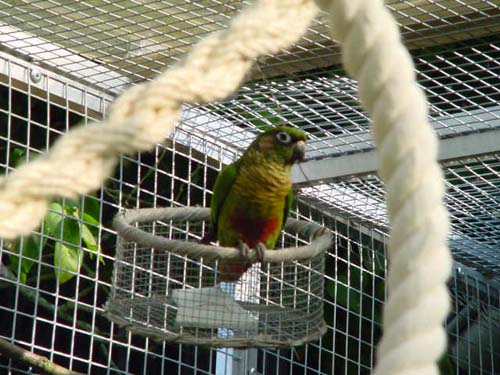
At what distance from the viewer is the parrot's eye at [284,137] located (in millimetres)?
1899

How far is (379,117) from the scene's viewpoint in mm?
368

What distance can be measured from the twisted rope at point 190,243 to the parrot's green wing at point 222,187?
2.4 inches

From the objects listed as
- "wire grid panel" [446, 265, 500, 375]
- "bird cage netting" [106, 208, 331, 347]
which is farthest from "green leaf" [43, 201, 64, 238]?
"wire grid panel" [446, 265, 500, 375]

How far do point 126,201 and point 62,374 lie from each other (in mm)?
477

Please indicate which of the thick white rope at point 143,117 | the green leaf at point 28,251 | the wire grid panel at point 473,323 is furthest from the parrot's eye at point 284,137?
the thick white rope at point 143,117

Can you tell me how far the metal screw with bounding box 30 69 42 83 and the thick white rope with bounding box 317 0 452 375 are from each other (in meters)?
1.43

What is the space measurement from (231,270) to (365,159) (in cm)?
35

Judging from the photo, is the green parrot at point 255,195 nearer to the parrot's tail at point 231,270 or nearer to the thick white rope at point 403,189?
the parrot's tail at point 231,270

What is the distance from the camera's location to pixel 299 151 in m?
1.91

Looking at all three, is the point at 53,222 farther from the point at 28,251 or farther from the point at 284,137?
the point at 284,137

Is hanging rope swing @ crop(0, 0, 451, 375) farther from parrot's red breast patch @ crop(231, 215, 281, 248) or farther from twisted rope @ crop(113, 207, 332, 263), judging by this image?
parrot's red breast patch @ crop(231, 215, 281, 248)

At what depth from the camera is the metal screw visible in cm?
176

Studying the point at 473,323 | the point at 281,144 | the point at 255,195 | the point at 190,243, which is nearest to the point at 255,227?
the point at 255,195

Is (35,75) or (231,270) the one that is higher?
(35,75)
